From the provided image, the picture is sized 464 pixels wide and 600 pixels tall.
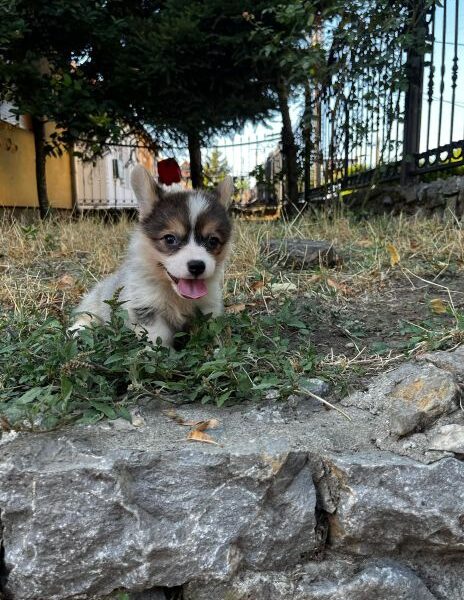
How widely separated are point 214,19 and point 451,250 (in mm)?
4777

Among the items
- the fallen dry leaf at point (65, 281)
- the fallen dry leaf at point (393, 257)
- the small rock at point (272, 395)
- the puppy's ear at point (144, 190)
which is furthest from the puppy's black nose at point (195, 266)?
the fallen dry leaf at point (393, 257)

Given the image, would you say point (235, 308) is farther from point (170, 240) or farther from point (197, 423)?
point (197, 423)

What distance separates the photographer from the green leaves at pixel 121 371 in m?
1.92

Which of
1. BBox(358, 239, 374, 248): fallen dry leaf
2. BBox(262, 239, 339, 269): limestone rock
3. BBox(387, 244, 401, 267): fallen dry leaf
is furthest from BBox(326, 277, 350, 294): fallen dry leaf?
BBox(358, 239, 374, 248): fallen dry leaf

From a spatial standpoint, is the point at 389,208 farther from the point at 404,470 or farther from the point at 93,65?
the point at 404,470

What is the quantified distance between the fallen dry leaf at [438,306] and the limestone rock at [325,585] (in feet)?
5.55

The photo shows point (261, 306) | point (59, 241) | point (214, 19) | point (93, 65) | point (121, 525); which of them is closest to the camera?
point (121, 525)

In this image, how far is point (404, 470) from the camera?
173 cm

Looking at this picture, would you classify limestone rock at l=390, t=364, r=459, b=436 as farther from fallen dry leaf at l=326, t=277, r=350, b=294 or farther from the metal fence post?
the metal fence post

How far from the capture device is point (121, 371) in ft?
7.22

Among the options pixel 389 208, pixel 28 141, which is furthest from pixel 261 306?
pixel 28 141

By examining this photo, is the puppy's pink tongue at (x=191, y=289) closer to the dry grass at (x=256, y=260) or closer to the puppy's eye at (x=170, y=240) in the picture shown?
the puppy's eye at (x=170, y=240)

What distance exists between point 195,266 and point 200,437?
92 centimetres

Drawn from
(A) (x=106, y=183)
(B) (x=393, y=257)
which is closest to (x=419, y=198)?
(B) (x=393, y=257)
